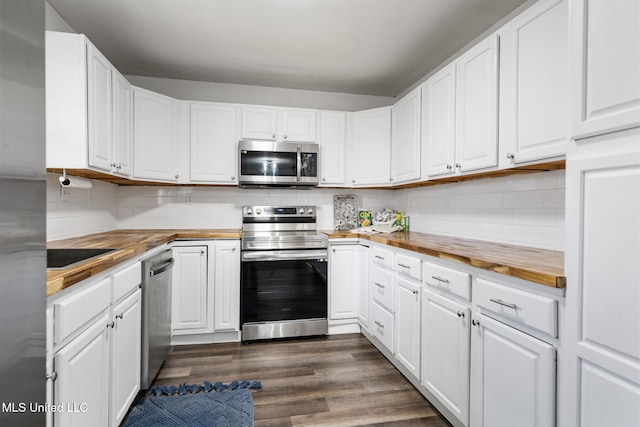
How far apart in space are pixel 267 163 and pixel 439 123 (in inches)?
61.2

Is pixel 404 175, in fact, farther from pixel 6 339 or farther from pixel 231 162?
pixel 6 339

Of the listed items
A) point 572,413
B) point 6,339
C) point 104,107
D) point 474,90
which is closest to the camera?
point 6,339

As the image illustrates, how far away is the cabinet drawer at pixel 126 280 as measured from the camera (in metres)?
1.54

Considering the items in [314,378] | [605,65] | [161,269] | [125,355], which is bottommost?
[314,378]

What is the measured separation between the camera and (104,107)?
6.88 feet

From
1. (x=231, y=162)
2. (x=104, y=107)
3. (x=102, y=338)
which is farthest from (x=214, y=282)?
(x=104, y=107)

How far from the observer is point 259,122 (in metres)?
3.10

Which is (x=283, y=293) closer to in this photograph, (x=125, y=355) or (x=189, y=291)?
(x=189, y=291)

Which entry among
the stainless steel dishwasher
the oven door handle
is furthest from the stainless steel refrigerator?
the oven door handle

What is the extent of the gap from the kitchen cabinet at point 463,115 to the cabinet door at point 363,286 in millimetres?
906

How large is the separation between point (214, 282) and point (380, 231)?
5.19 feet

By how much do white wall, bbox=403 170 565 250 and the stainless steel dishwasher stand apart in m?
2.26

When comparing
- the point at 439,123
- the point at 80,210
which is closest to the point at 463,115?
the point at 439,123

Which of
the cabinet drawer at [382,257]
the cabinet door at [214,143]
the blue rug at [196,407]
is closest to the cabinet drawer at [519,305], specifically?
the cabinet drawer at [382,257]
